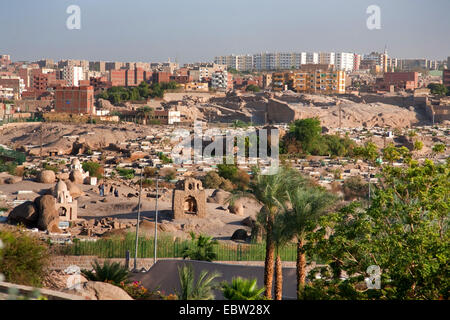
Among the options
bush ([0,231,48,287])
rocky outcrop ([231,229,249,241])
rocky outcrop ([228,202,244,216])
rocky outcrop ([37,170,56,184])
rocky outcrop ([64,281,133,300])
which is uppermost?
rocky outcrop ([64,281,133,300])

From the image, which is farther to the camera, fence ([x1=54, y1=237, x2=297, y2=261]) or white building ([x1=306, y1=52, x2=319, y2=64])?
white building ([x1=306, y1=52, x2=319, y2=64])

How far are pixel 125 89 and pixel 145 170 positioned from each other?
162 feet

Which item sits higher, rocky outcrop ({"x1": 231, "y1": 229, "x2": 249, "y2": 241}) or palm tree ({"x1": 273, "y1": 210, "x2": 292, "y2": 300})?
palm tree ({"x1": 273, "y1": 210, "x2": 292, "y2": 300})

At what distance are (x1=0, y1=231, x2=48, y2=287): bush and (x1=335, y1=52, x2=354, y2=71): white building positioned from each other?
124 metres

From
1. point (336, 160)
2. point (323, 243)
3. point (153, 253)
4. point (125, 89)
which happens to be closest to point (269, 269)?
point (323, 243)

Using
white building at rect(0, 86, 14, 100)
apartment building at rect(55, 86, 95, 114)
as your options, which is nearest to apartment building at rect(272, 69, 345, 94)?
apartment building at rect(55, 86, 95, 114)

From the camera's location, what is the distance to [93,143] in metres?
45.0

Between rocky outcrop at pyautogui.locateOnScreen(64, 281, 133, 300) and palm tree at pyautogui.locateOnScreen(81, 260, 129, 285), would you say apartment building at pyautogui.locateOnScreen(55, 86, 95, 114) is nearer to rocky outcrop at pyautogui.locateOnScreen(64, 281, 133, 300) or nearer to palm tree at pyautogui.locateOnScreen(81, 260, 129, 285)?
palm tree at pyautogui.locateOnScreen(81, 260, 129, 285)

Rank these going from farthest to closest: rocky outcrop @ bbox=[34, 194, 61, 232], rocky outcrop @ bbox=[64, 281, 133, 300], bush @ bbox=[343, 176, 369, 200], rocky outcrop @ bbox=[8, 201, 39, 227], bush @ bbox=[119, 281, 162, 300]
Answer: bush @ bbox=[343, 176, 369, 200]
rocky outcrop @ bbox=[8, 201, 39, 227]
rocky outcrop @ bbox=[34, 194, 61, 232]
bush @ bbox=[119, 281, 162, 300]
rocky outcrop @ bbox=[64, 281, 133, 300]

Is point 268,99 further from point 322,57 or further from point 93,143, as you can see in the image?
point 322,57

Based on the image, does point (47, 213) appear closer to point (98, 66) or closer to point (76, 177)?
point (76, 177)

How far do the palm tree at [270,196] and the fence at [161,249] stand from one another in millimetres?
2764

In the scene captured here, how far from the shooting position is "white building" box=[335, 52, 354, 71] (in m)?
132

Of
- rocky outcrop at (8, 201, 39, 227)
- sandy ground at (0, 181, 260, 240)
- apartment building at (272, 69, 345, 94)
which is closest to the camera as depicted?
rocky outcrop at (8, 201, 39, 227)
